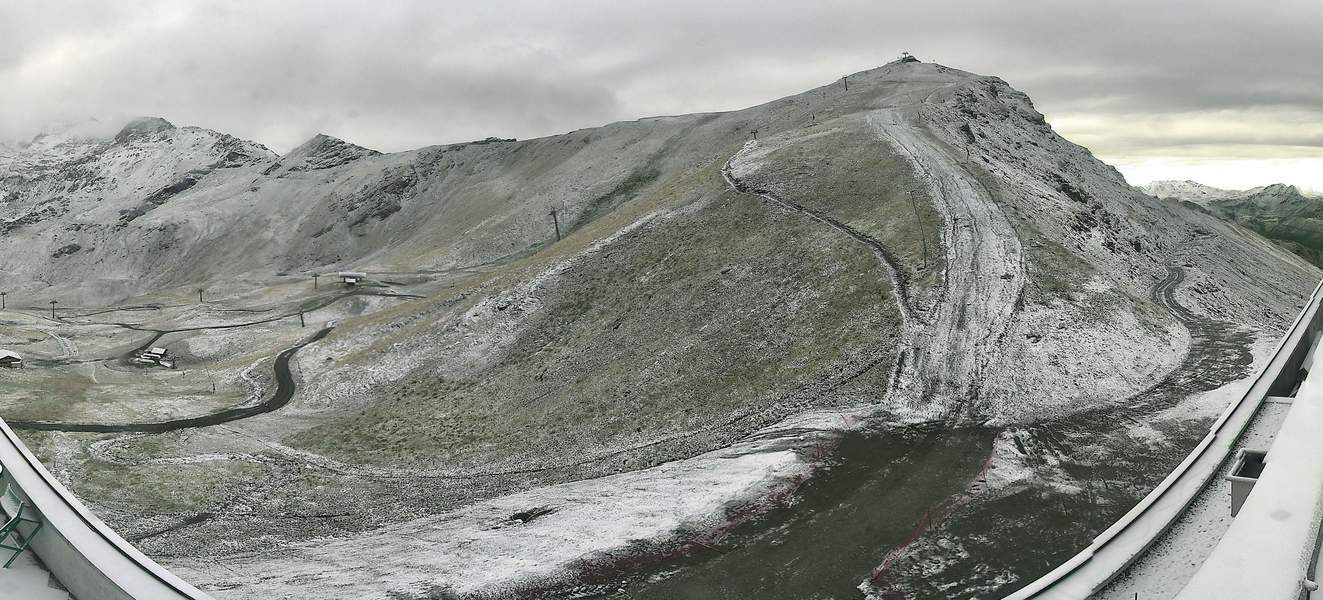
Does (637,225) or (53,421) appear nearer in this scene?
(53,421)

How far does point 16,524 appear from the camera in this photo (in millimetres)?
11453

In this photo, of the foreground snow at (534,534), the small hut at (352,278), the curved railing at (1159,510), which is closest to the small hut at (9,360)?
the small hut at (352,278)

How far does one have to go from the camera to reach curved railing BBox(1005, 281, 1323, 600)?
13398 millimetres

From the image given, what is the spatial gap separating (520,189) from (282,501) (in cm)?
13035

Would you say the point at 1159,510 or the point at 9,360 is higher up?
the point at 9,360

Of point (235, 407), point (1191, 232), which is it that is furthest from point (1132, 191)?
point (235, 407)

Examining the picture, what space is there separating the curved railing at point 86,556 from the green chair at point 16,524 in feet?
0.39

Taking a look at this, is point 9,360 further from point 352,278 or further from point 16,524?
point 16,524

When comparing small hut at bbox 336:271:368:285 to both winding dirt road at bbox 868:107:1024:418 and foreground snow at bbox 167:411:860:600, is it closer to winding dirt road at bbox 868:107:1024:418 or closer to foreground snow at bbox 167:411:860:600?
foreground snow at bbox 167:411:860:600

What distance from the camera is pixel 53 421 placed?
56062 mm

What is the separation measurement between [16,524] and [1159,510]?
2089 cm

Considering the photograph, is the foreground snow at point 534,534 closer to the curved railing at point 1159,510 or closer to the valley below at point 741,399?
the valley below at point 741,399

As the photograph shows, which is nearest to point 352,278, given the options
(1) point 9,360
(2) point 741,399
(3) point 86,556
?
(1) point 9,360

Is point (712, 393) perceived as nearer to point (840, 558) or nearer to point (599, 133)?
point (840, 558)
